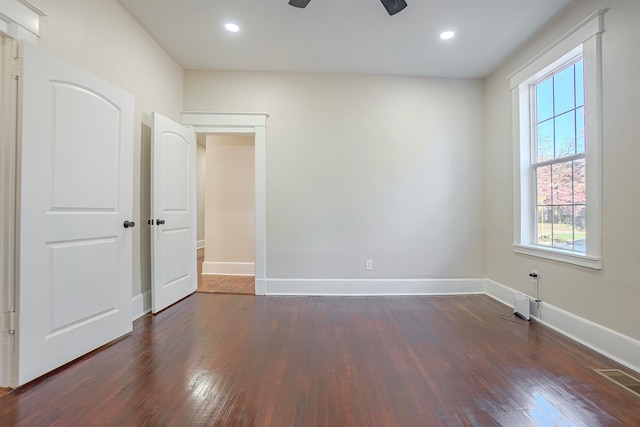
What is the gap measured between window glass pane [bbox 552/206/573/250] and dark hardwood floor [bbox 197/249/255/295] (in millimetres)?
3330

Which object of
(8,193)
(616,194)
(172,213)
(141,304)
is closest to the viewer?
(8,193)

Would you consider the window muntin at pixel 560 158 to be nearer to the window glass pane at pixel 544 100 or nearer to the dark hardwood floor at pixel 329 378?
the window glass pane at pixel 544 100

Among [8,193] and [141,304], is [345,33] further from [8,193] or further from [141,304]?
[141,304]

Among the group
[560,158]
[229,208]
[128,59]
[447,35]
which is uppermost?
[447,35]

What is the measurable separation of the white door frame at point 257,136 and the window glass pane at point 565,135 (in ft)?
10.1

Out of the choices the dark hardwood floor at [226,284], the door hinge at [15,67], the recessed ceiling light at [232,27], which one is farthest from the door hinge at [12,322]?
the recessed ceiling light at [232,27]

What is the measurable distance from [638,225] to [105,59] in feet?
13.9

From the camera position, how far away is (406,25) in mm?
2631

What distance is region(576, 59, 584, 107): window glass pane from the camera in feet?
7.80

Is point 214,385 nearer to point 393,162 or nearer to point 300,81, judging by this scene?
point 393,162

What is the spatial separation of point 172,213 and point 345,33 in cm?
259

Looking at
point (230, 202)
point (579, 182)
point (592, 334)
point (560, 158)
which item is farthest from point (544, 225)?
Result: point (230, 202)

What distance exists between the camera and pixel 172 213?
3.05m

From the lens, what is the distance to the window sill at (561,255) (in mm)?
2188
